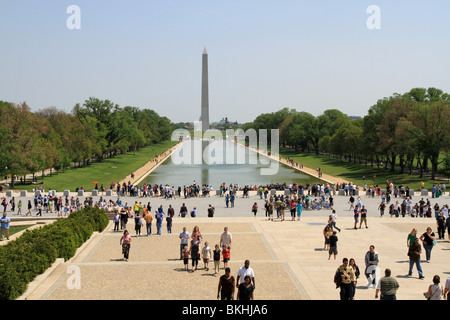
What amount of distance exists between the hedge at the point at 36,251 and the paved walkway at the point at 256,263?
0.41m

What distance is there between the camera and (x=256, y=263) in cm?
1705

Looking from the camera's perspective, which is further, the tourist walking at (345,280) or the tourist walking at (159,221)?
the tourist walking at (159,221)

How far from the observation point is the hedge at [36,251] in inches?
504

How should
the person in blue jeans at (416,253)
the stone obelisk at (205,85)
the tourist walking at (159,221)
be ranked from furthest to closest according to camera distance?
the stone obelisk at (205,85)
the tourist walking at (159,221)
the person in blue jeans at (416,253)

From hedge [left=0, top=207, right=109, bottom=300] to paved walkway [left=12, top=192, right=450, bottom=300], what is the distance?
16.0 inches

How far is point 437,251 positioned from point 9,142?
1934 inches

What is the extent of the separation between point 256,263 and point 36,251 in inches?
310

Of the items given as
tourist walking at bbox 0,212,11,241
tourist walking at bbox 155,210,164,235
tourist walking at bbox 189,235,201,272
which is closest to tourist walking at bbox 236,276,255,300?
tourist walking at bbox 189,235,201,272

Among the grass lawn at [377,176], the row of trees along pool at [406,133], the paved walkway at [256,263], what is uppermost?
the row of trees along pool at [406,133]

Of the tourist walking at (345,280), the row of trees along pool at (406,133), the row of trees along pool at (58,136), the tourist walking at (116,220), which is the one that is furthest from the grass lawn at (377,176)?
the tourist walking at (345,280)

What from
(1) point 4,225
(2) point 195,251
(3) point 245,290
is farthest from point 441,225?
(1) point 4,225

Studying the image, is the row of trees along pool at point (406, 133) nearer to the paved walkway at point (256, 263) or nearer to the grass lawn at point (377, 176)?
the grass lawn at point (377, 176)

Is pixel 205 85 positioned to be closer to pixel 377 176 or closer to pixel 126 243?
pixel 377 176

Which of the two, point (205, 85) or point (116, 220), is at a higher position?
point (205, 85)
